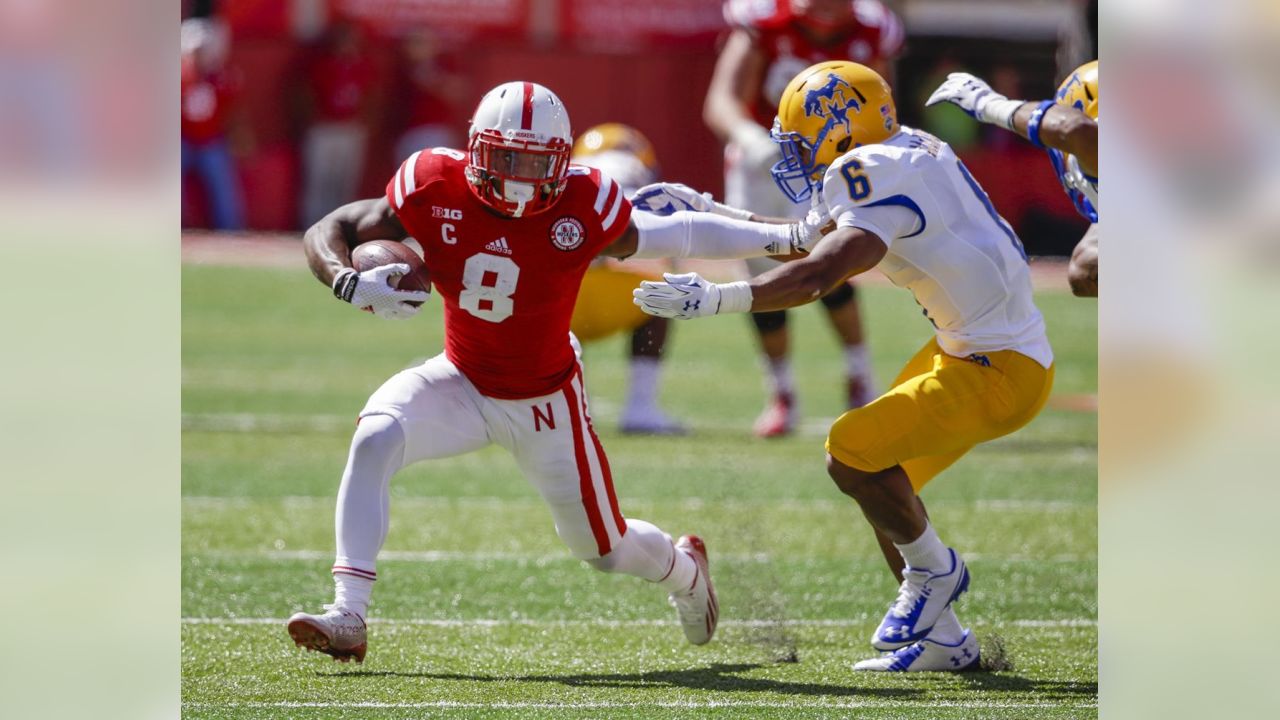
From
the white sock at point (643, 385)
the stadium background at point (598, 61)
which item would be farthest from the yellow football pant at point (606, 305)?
the stadium background at point (598, 61)

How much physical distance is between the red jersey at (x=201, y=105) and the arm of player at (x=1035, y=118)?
10.3 metres

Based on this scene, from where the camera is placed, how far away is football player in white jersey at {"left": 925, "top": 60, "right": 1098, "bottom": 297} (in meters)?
4.43

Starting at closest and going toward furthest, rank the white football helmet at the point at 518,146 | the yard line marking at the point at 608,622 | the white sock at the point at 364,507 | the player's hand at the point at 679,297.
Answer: the player's hand at the point at 679,297
the white sock at the point at 364,507
the white football helmet at the point at 518,146
the yard line marking at the point at 608,622

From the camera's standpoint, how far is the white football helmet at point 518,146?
4070mm

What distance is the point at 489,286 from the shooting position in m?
4.27

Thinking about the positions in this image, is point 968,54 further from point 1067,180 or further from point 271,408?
point 1067,180

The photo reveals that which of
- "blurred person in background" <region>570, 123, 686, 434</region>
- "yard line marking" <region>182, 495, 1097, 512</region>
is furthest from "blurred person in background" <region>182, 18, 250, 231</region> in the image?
"yard line marking" <region>182, 495, 1097, 512</region>

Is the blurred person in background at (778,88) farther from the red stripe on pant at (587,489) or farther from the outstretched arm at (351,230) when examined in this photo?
the outstretched arm at (351,230)

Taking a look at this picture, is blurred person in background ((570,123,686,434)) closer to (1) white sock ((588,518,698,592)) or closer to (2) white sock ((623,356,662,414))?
(2) white sock ((623,356,662,414))

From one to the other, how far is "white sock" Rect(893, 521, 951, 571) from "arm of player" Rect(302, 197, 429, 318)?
142 centimetres
